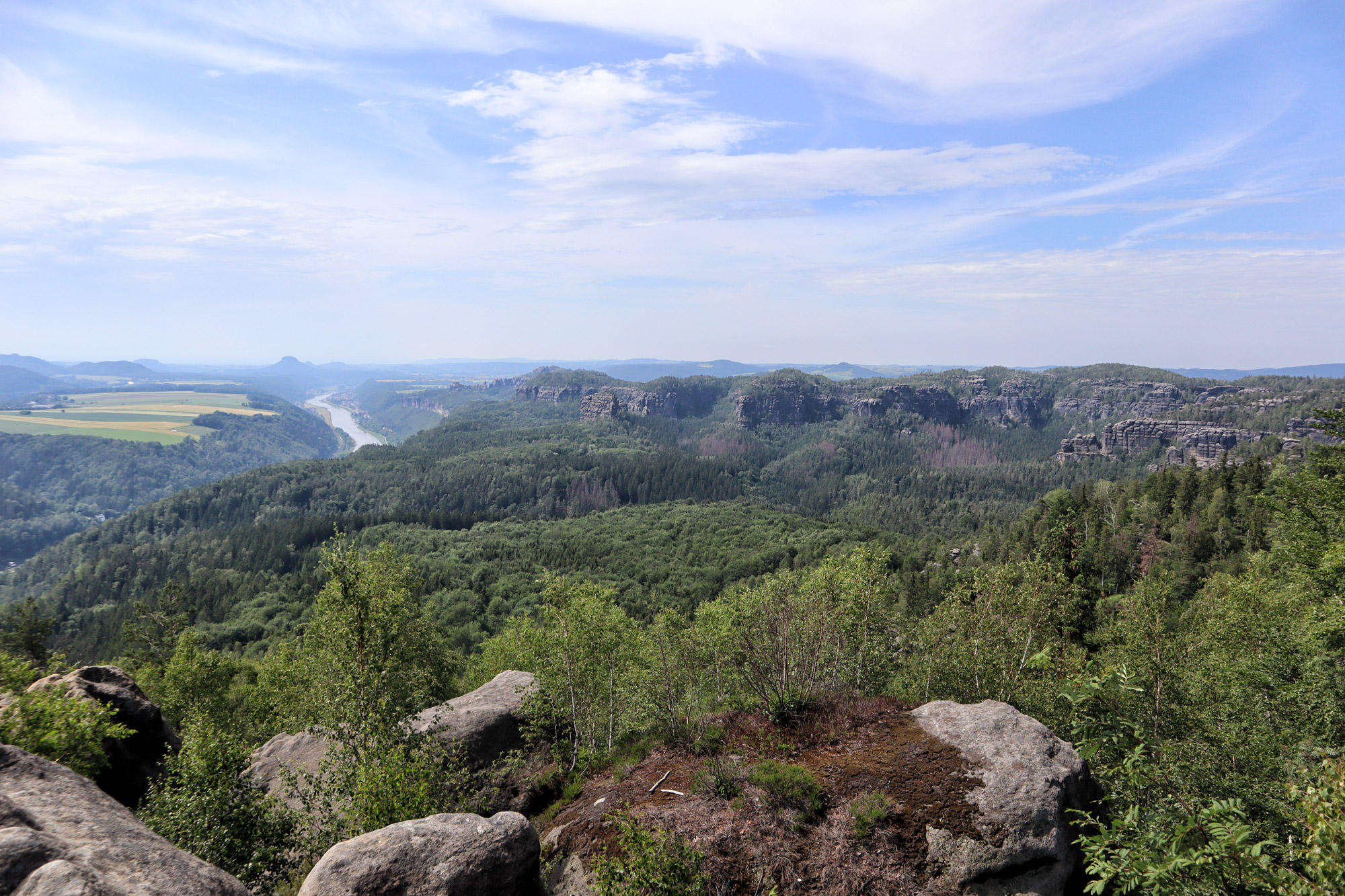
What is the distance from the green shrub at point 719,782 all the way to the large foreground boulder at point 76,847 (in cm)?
1390

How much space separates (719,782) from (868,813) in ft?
17.4

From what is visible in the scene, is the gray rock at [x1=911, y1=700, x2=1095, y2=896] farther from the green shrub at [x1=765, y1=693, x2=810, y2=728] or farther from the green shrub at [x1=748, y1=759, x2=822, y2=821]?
the green shrub at [x1=765, y1=693, x2=810, y2=728]

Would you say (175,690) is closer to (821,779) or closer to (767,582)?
(767,582)

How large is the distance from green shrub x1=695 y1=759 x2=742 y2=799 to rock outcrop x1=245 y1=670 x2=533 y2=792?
39.8 feet

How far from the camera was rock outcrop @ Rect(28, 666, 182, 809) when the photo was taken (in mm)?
23375

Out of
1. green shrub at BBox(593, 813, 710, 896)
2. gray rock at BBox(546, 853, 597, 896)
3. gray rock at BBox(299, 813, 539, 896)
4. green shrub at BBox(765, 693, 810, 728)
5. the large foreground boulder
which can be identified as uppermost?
the large foreground boulder

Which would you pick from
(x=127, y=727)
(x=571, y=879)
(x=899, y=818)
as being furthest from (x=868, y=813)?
(x=127, y=727)

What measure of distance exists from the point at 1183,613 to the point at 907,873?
54.9m

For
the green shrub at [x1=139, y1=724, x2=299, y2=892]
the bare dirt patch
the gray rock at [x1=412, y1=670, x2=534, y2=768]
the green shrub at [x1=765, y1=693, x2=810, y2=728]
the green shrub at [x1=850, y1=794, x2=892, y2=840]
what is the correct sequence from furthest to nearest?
the gray rock at [x1=412, y1=670, x2=534, y2=768]
the green shrub at [x1=765, y1=693, x2=810, y2=728]
the green shrub at [x1=850, y1=794, x2=892, y2=840]
the bare dirt patch
the green shrub at [x1=139, y1=724, x2=299, y2=892]

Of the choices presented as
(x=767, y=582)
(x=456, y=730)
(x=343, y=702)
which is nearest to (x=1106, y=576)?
(x=767, y=582)

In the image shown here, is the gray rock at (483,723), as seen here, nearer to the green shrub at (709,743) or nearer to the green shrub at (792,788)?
the green shrub at (709,743)

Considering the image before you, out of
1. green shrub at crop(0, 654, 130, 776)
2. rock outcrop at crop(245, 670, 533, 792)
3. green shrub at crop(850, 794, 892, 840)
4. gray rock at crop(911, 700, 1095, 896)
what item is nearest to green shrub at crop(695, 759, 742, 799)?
green shrub at crop(850, 794, 892, 840)

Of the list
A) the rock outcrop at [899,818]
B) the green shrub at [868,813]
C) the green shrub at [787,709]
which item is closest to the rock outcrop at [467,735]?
the rock outcrop at [899,818]

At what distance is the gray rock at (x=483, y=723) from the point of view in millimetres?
28453
